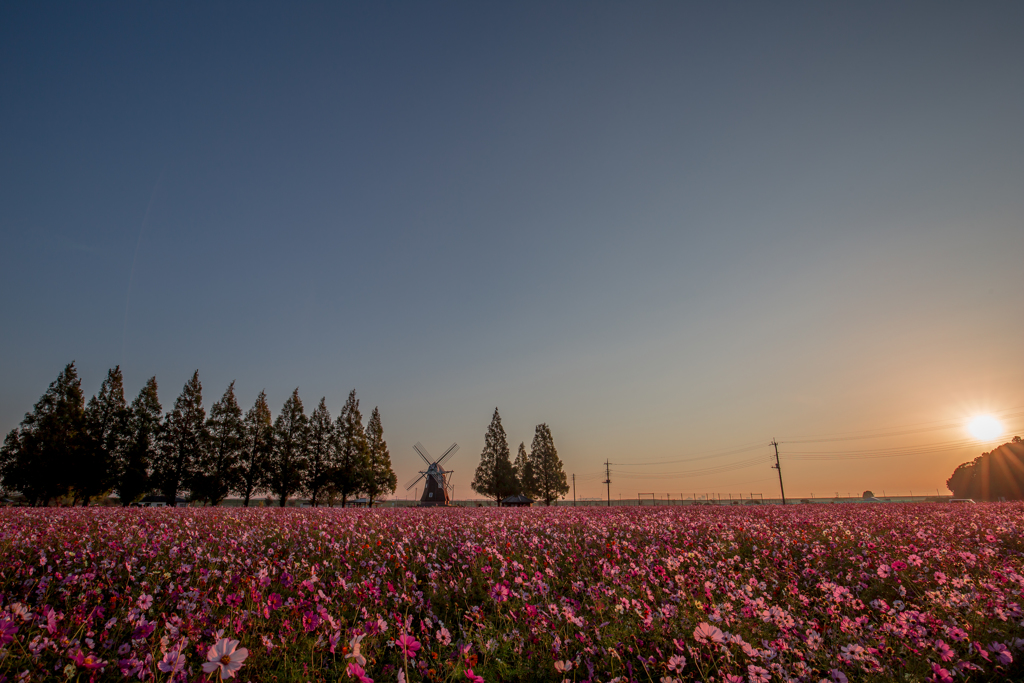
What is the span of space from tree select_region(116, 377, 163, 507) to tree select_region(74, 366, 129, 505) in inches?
16.6

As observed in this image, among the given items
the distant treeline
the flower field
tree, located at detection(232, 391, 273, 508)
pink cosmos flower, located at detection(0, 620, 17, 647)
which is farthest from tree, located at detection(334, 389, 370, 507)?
the distant treeline

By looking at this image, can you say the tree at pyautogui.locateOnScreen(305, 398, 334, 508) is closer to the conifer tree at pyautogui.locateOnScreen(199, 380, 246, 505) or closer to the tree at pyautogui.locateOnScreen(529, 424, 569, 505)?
the conifer tree at pyautogui.locateOnScreen(199, 380, 246, 505)

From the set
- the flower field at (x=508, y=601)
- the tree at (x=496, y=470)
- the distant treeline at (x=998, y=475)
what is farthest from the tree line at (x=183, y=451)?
the distant treeline at (x=998, y=475)

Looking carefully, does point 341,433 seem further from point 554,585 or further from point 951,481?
point 951,481

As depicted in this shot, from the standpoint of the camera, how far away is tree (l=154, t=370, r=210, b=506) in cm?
3944

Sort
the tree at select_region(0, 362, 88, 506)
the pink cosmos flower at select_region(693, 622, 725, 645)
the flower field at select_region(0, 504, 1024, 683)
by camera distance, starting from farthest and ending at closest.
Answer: the tree at select_region(0, 362, 88, 506) → the flower field at select_region(0, 504, 1024, 683) → the pink cosmos flower at select_region(693, 622, 725, 645)

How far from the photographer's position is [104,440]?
3788 cm

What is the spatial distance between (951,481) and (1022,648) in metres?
74.0

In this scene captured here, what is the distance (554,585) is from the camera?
6621 mm

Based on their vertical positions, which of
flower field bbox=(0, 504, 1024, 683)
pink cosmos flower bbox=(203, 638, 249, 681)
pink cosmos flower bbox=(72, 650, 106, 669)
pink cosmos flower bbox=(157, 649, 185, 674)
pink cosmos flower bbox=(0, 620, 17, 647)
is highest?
pink cosmos flower bbox=(203, 638, 249, 681)

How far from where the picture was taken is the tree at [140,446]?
37844 mm

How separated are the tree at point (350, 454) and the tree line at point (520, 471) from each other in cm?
1453

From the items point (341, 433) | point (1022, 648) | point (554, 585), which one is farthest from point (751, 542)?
point (341, 433)

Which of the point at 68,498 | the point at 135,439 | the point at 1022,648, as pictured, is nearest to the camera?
the point at 1022,648
